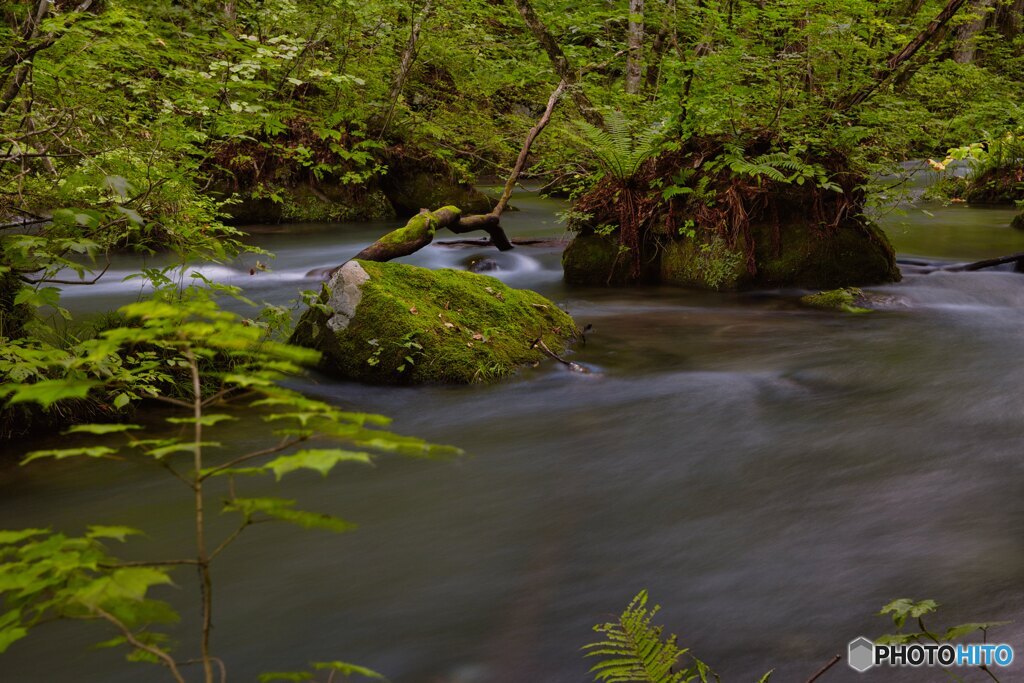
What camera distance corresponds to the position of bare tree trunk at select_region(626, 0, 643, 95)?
10.5 meters

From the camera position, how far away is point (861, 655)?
105 inches

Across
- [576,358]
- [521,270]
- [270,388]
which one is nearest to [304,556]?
[270,388]

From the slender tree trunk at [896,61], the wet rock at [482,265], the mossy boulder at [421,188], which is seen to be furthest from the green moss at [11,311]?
the mossy boulder at [421,188]

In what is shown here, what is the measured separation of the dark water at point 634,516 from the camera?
114 inches

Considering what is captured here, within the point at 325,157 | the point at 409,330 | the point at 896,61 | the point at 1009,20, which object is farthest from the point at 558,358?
the point at 1009,20

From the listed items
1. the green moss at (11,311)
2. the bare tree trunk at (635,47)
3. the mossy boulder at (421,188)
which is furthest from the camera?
the mossy boulder at (421,188)

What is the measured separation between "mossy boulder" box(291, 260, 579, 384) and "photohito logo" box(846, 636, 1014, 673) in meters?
3.66

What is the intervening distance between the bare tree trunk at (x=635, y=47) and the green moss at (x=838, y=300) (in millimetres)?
3674

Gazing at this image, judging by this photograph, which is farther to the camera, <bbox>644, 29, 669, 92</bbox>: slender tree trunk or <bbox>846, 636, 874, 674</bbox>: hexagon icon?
<bbox>644, 29, 669, 92</bbox>: slender tree trunk

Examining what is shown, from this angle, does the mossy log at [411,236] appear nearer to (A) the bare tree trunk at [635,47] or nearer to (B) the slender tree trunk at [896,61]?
(A) the bare tree trunk at [635,47]

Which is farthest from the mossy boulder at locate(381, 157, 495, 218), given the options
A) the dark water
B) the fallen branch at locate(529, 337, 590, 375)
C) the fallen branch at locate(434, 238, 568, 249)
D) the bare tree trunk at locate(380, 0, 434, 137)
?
the fallen branch at locate(529, 337, 590, 375)

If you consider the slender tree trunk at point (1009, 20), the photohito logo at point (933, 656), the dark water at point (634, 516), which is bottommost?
the dark water at point (634, 516)

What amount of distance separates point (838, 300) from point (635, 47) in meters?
4.20

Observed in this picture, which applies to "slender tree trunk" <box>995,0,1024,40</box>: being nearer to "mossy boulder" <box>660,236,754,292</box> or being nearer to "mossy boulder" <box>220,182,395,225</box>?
"mossy boulder" <box>220,182,395,225</box>
